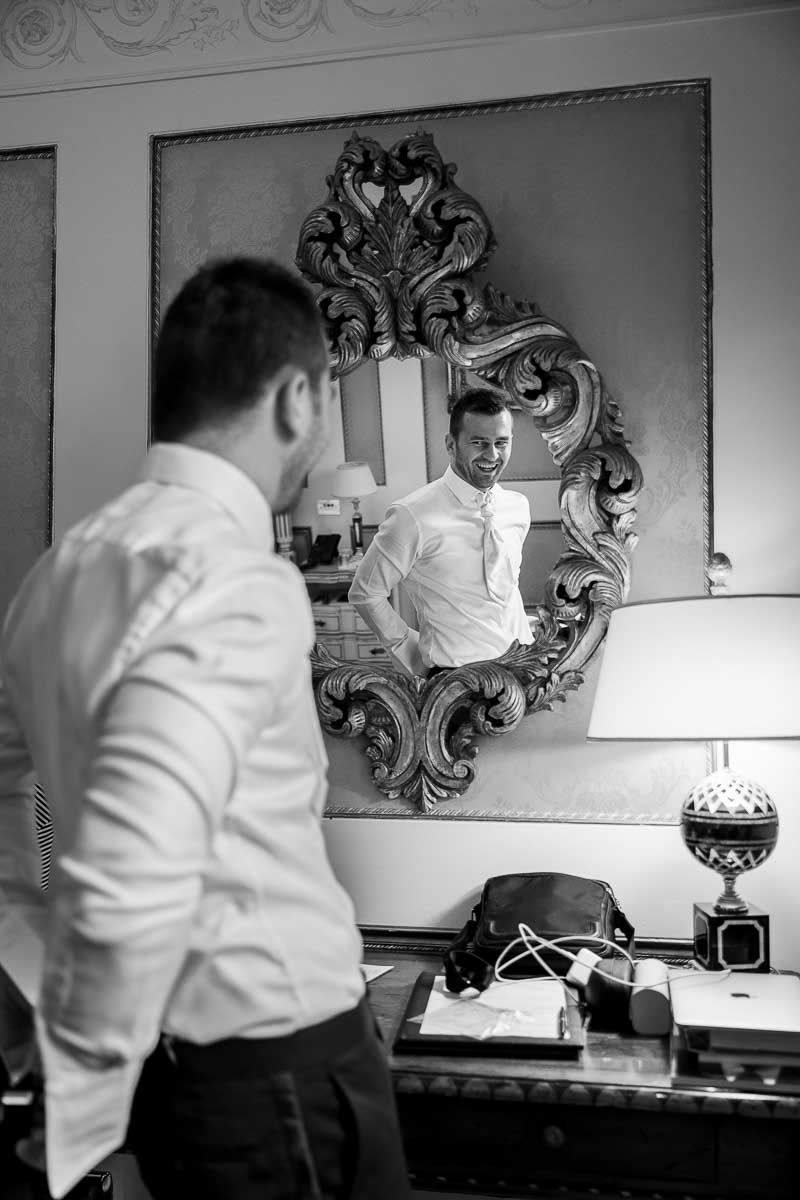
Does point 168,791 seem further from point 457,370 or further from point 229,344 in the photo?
point 457,370

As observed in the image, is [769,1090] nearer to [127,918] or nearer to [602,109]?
[127,918]

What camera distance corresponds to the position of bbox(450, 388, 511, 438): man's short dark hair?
7.25ft

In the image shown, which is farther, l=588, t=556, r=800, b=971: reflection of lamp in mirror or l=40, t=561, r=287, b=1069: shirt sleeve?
l=588, t=556, r=800, b=971: reflection of lamp in mirror

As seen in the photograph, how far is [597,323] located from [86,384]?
1.10 m

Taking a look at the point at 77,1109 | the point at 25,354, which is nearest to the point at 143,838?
the point at 77,1109

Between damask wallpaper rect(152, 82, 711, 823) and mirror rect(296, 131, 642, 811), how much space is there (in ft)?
0.20

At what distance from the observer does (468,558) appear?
223 cm

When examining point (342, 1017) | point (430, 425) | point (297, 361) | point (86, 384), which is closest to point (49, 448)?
point (86, 384)

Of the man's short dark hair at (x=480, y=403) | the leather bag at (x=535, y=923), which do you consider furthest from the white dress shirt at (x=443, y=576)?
the leather bag at (x=535, y=923)

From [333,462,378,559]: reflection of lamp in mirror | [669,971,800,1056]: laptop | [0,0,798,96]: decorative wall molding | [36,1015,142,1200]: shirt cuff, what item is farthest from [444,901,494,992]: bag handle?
[0,0,798,96]: decorative wall molding

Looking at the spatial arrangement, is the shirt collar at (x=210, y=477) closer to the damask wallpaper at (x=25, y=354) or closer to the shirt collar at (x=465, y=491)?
the shirt collar at (x=465, y=491)

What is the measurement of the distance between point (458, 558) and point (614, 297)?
60 cm

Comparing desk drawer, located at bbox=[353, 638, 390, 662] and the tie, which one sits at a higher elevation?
the tie

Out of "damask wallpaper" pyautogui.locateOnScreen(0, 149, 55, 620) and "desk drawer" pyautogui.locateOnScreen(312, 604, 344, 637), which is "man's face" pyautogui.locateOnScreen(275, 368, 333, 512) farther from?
"damask wallpaper" pyautogui.locateOnScreen(0, 149, 55, 620)
